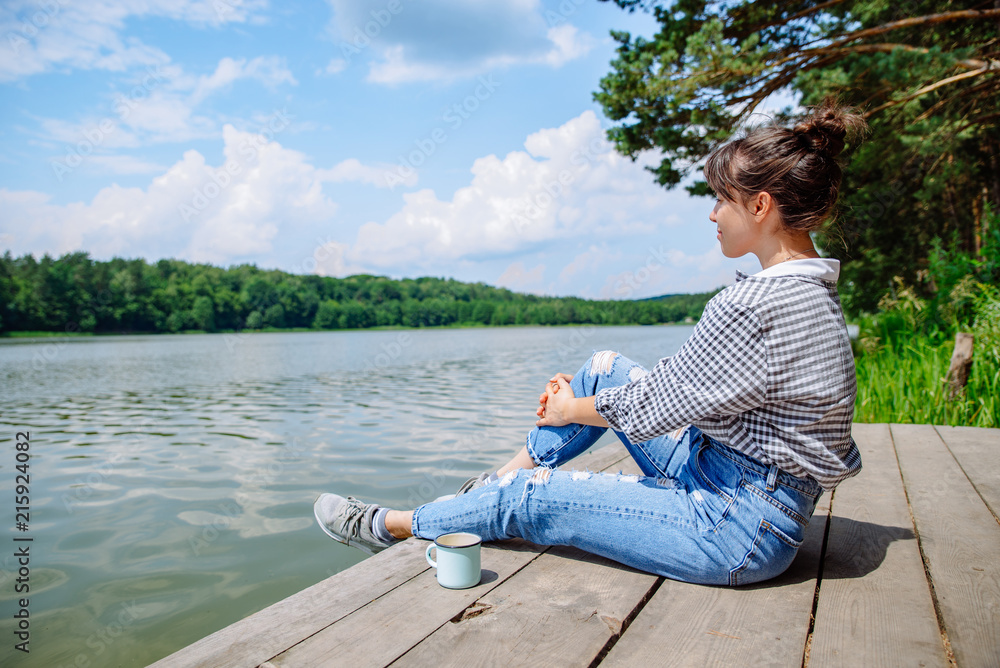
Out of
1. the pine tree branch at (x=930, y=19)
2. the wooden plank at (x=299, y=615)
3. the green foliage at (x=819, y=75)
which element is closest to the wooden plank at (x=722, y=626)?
the wooden plank at (x=299, y=615)

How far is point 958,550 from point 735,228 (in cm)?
122

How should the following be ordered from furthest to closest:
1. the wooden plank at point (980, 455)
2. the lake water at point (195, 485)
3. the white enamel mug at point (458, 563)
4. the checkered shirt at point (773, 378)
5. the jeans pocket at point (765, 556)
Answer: the lake water at point (195, 485)
the wooden plank at point (980, 455)
the white enamel mug at point (458, 563)
the jeans pocket at point (765, 556)
the checkered shirt at point (773, 378)

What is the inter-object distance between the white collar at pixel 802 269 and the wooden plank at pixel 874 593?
2.61ft

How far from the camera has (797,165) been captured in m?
1.50

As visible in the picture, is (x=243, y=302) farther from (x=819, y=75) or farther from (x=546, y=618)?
(x=546, y=618)

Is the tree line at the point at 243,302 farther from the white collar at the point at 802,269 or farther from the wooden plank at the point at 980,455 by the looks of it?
the white collar at the point at 802,269

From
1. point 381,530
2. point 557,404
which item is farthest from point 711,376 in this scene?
point 381,530

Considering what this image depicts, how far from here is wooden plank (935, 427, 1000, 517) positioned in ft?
8.30

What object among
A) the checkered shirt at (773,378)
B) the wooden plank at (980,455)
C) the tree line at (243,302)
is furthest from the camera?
the tree line at (243,302)

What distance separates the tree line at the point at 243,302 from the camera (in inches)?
1356

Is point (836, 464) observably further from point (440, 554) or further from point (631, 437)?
point (440, 554)

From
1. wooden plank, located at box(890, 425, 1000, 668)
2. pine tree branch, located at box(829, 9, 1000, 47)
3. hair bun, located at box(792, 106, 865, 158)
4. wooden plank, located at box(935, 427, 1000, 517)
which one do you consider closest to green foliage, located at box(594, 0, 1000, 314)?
pine tree branch, located at box(829, 9, 1000, 47)

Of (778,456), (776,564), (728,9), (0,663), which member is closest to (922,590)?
(776,564)

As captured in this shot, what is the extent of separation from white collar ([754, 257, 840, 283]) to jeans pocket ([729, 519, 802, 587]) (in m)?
0.60
